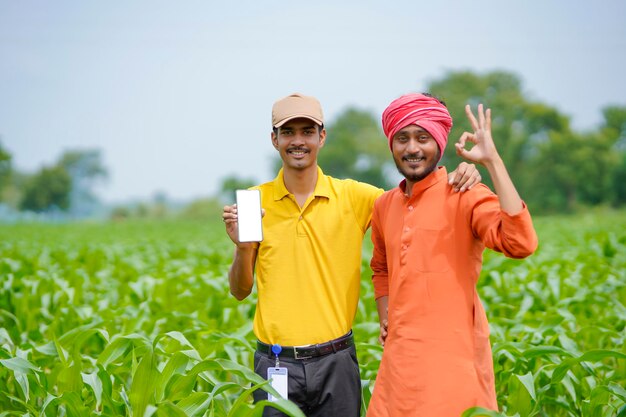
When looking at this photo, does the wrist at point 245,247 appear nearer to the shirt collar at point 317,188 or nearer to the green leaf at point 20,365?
the shirt collar at point 317,188

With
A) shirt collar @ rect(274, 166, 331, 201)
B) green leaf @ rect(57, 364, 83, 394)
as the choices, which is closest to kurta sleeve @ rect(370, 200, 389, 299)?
shirt collar @ rect(274, 166, 331, 201)

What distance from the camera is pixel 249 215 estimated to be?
8.45 ft

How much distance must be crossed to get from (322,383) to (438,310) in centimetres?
63

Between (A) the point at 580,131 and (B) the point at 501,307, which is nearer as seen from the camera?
(B) the point at 501,307

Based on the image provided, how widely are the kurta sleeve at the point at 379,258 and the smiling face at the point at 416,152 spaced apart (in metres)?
0.30

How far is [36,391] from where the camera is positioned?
318 cm

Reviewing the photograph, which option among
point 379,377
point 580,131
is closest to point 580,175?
point 580,131

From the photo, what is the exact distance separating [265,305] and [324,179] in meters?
0.53

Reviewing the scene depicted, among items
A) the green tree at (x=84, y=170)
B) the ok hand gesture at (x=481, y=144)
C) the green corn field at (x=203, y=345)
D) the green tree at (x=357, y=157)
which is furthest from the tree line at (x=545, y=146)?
the green tree at (x=84, y=170)

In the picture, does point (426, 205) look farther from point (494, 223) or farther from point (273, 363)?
point (273, 363)

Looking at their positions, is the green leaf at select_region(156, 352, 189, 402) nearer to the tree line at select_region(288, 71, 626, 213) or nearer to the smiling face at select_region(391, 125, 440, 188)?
the smiling face at select_region(391, 125, 440, 188)

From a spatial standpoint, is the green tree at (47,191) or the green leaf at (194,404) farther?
the green tree at (47,191)

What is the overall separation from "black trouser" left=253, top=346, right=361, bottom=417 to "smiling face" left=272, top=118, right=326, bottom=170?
708 mm

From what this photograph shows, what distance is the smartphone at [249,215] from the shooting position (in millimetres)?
2561
